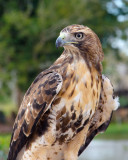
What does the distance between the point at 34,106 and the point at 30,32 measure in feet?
54.3

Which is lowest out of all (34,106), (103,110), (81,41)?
(103,110)

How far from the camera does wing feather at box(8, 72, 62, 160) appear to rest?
319cm

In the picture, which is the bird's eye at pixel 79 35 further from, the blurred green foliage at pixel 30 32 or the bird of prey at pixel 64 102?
the blurred green foliage at pixel 30 32

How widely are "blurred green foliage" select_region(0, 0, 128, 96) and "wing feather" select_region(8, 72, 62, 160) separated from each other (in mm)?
15046

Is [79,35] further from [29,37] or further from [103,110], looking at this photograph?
[29,37]

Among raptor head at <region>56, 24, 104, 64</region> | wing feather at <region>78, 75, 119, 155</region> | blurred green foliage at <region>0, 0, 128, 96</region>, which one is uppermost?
blurred green foliage at <region>0, 0, 128, 96</region>

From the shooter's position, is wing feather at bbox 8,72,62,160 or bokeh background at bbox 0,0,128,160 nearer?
wing feather at bbox 8,72,62,160

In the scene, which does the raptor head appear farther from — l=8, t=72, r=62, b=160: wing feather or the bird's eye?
l=8, t=72, r=62, b=160: wing feather

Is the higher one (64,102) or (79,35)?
(79,35)

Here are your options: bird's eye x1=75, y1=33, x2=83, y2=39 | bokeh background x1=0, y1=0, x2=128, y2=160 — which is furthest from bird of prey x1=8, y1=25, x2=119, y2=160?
bokeh background x1=0, y1=0, x2=128, y2=160

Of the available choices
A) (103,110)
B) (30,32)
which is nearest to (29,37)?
(30,32)

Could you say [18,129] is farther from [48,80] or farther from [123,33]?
[123,33]

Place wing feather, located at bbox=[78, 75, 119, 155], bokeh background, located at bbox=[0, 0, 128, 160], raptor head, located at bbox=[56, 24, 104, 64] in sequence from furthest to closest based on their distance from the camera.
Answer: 1. bokeh background, located at bbox=[0, 0, 128, 160]
2. wing feather, located at bbox=[78, 75, 119, 155]
3. raptor head, located at bbox=[56, 24, 104, 64]

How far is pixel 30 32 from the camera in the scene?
19.6 metres
